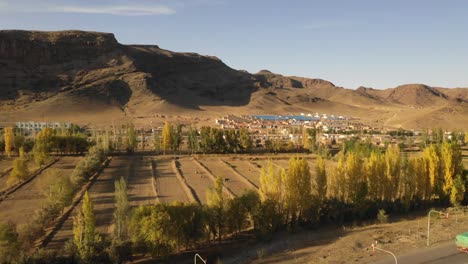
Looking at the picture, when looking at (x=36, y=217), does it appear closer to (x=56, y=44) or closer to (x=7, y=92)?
(x=7, y=92)

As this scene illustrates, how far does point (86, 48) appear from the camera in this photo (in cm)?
14675

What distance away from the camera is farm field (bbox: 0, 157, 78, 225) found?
28.0 metres

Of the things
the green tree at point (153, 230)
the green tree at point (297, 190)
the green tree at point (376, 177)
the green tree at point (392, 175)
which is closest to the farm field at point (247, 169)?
the green tree at point (376, 177)

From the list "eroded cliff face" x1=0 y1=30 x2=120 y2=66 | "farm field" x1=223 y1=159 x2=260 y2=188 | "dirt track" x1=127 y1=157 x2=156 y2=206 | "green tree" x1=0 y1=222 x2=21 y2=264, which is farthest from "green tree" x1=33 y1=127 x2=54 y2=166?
"eroded cliff face" x1=0 y1=30 x2=120 y2=66

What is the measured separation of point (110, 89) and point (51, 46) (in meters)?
26.5

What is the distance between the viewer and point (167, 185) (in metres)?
38.4

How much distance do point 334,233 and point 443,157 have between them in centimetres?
1230

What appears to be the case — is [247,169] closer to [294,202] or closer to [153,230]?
[294,202]

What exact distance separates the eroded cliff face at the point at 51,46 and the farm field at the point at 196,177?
10170 cm

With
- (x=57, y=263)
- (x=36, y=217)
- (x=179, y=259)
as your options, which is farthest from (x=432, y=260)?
(x=36, y=217)

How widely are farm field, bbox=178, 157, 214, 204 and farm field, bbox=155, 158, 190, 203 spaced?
1.11m

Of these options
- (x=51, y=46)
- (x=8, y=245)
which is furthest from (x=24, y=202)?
(x=51, y=46)

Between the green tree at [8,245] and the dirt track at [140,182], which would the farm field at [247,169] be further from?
the green tree at [8,245]

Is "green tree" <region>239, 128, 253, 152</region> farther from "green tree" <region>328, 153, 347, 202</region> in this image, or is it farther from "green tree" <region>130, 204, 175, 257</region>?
"green tree" <region>130, 204, 175, 257</region>
